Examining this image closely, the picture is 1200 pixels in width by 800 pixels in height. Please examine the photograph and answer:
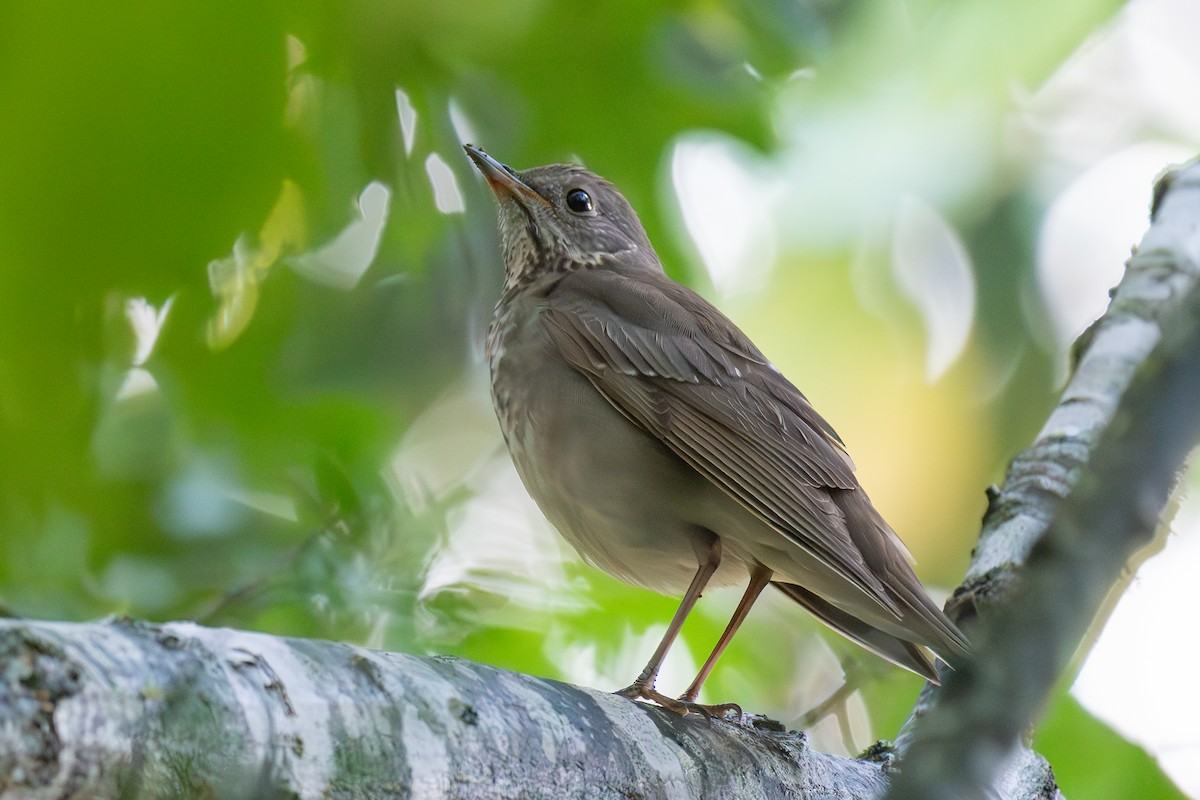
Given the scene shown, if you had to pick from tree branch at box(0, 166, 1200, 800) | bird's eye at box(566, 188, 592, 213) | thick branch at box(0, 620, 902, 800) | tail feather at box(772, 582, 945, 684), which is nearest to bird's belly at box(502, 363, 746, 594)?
tail feather at box(772, 582, 945, 684)

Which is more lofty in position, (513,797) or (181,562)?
(513,797)

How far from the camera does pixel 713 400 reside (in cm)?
407

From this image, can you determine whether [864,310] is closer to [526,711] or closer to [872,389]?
[872,389]

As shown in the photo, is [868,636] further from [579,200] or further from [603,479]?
[579,200]

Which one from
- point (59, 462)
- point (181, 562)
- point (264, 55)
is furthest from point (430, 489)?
point (264, 55)

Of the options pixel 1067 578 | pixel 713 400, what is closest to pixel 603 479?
pixel 713 400

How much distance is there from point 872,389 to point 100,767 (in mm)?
5549

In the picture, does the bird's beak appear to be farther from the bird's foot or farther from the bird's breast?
the bird's foot

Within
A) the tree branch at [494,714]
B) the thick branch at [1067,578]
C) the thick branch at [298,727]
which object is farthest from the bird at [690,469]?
the thick branch at [1067,578]

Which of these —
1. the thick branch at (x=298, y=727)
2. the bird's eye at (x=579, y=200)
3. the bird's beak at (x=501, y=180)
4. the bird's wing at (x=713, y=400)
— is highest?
the bird's eye at (x=579, y=200)

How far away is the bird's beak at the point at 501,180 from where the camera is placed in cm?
468

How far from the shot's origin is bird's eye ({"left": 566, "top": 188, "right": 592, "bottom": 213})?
16.6 ft

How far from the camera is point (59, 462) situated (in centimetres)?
372

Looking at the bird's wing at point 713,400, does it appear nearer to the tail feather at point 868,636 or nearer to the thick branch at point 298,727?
the tail feather at point 868,636
